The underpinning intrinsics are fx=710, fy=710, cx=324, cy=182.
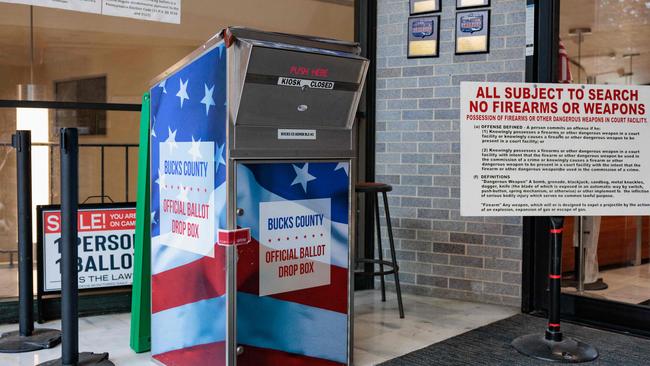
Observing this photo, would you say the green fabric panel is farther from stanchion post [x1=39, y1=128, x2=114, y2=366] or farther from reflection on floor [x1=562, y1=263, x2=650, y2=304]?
reflection on floor [x1=562, y1=263, x2=650, y2=304]

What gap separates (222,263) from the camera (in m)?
2.77

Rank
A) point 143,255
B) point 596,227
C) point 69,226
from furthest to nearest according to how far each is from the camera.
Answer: point 596,227, point 143,255, point 69,226

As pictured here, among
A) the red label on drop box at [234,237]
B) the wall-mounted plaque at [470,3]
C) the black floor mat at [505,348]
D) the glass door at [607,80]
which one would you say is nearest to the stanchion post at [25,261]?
the red label on drop box at [234,237]

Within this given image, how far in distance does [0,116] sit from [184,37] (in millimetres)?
1161

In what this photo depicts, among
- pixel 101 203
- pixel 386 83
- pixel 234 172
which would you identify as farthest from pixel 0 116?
pixel 386 83

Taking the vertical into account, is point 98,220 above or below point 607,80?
below

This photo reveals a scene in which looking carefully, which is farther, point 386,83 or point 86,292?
point 386,83

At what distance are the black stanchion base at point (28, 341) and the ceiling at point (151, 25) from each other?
148cm

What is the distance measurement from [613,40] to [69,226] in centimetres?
307

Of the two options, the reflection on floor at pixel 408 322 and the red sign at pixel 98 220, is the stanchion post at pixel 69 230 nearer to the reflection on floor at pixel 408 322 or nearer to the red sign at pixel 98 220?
the red sign at pixel 98 220

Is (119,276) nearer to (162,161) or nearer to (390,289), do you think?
(162,161)

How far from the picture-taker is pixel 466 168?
3.49 metres

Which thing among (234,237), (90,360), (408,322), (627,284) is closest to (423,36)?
(408,322)

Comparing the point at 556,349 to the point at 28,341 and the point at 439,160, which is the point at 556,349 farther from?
the point at 28,341
